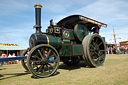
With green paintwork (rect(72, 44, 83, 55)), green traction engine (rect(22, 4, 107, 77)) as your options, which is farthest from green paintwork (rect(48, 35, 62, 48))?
green paintwork (rect(72, 44, 83, 55))

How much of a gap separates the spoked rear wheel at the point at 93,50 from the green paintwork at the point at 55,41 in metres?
1.37

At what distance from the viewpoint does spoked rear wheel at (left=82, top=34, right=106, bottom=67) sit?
20.5 ft

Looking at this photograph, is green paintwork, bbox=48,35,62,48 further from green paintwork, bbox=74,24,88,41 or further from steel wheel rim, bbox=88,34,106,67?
steel wheel rim, bbox=88,34,106,67

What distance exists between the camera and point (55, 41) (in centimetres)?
585

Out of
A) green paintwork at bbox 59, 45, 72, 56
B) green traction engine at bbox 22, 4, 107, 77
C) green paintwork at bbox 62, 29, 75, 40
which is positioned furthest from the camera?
green paintwork at bbox 62, 29, 75, 40

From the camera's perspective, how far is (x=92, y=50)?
678 cm

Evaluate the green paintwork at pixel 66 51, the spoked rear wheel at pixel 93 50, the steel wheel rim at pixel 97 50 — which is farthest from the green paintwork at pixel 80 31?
the green paintwork at pixel 66 51

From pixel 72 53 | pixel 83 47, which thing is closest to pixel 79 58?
pixel 83 47

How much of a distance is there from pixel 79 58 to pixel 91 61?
745 mm

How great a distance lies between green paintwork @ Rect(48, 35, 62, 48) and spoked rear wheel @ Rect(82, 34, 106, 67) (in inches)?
53.9

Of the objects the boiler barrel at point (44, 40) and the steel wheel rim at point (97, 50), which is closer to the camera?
the boiler barrel at point (44, 40)

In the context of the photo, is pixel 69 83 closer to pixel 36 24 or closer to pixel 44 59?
pixel 44 59

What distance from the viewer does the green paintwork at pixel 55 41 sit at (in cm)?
574

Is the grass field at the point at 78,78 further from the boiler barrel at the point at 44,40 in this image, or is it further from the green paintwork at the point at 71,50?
the boiler barrel at the point at 44,40
